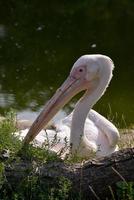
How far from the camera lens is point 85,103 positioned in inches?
243

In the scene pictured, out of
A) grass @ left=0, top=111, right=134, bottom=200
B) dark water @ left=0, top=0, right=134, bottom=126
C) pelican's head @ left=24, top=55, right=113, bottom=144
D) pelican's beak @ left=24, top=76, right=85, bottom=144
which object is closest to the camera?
grass @ left=0, top=111, right=134, bottom=200

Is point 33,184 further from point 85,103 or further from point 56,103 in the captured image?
point 85,103

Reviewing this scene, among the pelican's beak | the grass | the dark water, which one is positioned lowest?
the grass

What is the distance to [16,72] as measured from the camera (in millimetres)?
10633

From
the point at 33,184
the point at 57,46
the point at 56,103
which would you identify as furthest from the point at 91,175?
the point at 57,46

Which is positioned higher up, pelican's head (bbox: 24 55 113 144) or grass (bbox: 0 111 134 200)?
pelican's head (bbox: 24 55 113 144)

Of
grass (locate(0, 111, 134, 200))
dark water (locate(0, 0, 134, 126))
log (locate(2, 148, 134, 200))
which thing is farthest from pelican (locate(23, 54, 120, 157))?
log (locate(2, 148, 134, 200))

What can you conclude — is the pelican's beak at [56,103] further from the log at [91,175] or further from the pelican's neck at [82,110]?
the log at [91,175]

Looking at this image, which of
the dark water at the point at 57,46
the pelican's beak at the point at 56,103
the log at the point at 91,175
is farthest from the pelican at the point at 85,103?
the log at the point at 91,175

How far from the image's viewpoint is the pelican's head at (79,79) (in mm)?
5844

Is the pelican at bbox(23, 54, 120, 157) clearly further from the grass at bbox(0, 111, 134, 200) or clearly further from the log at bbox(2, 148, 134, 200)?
the log at bbox(2, 148, 134, 200)

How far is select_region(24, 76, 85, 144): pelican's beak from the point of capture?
5.73 m

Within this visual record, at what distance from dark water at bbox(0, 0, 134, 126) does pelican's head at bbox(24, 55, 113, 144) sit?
111 centimetres

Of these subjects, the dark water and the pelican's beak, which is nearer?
the pelican's beak
